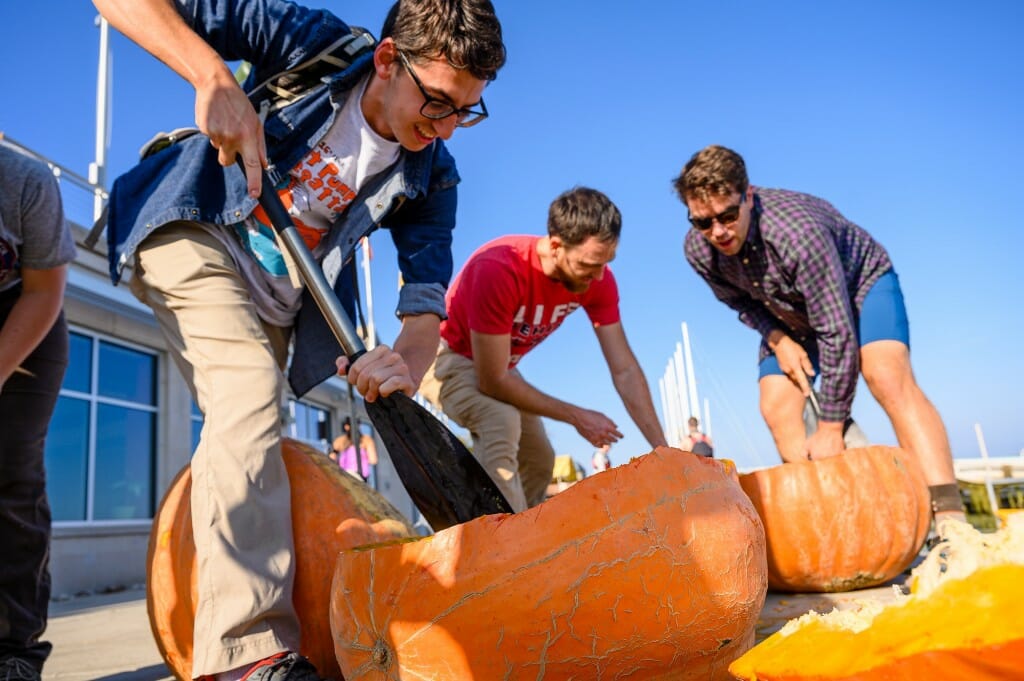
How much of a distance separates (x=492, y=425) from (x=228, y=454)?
2060mm

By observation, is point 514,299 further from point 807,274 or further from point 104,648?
point 104,648

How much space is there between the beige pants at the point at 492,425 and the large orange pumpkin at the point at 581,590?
6.89ft

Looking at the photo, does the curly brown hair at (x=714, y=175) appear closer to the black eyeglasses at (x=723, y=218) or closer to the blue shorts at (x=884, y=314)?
the black eyeglasses at (x=723, y=218)

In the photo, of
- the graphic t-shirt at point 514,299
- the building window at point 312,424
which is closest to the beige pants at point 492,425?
the graphic t-shirt at point 514,299

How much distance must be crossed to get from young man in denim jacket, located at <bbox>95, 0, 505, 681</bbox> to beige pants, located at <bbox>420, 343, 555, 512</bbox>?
135cm

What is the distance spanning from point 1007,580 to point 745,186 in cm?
286

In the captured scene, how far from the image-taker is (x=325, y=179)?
2279 millimetres

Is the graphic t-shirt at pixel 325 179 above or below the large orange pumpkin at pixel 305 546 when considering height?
above

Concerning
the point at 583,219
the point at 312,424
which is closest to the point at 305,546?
the point at 583,219

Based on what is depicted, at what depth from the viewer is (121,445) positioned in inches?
396

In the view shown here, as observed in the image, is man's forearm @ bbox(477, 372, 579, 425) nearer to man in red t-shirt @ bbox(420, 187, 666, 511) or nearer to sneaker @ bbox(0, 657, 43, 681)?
man in red t-shirt @ bbox(420, 187, 666, 511)

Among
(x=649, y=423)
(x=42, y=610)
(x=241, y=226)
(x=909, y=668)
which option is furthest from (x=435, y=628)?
(x=649, y=423)

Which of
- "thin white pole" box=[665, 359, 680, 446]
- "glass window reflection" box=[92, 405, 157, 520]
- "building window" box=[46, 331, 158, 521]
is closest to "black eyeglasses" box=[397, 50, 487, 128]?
"building window" box=[46, 331, 158, 521]

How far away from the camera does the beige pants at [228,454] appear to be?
5.45 ft
